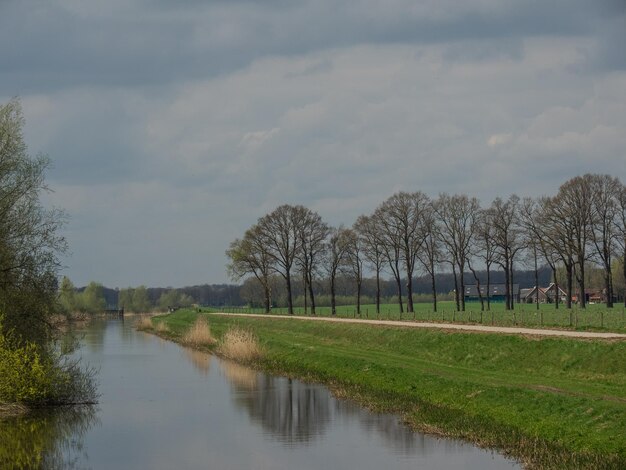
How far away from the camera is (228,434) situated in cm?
2766

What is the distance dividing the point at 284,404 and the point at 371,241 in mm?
67297

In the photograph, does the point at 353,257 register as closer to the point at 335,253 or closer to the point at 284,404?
the point at 335,253

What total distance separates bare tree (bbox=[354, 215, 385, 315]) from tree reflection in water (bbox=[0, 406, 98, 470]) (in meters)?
67.5

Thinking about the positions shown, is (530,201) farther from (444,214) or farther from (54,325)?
(54,325)

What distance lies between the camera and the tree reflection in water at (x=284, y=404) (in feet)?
92.4

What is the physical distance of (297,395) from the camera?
36250mm

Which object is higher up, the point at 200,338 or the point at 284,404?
the point at 200,338

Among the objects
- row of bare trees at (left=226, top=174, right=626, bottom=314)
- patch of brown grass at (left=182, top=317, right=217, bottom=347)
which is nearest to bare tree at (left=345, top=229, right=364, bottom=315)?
row of bare trees at (left=226, top=174, right=626, bottom=314)

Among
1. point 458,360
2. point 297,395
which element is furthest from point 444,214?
point 297,395

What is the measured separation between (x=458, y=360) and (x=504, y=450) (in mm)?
19691

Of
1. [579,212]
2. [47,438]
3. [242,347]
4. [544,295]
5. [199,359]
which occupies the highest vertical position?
[579,212]

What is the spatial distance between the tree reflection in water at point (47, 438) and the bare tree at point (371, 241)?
222 feet

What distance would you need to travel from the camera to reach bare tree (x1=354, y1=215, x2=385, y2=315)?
99.2 metres

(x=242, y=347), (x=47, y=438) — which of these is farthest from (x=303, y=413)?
(x=242, y=347)
